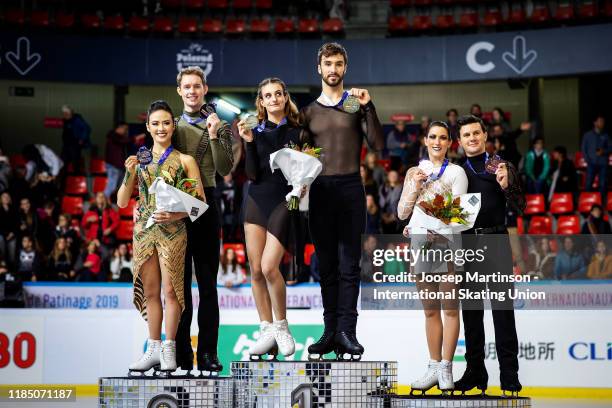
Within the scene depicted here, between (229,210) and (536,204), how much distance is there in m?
5.39

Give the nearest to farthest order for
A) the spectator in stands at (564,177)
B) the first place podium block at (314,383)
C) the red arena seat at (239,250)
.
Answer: the first place podium block at (314,383)
the red arena seat at (239,250)
the spectator in stands at (564,177)

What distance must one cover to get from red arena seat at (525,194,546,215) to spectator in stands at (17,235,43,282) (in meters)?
8.30

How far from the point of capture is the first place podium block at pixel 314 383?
19.0 feet

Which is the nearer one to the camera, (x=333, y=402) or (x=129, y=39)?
(x=333, y=402)

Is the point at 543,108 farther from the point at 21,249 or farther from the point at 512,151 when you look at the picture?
the point at 21,249

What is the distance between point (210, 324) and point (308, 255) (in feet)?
22.6

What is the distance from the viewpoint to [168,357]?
5996 mm

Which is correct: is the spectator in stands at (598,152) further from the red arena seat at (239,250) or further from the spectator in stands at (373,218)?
the red arena seat at (239,250)

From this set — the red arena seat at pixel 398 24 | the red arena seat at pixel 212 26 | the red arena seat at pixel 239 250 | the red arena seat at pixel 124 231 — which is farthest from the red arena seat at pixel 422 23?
the red arena seat at pixel 124 231

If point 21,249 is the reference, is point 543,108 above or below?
above

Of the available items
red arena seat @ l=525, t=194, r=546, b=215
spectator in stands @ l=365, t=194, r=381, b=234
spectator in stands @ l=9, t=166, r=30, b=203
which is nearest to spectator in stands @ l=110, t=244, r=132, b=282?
spectator in stands @ l=9, t=166, r=30, b=203

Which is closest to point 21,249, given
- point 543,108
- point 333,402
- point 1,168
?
point 1,168

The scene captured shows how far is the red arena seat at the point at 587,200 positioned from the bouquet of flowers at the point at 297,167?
10.9m

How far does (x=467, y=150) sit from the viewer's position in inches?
249
